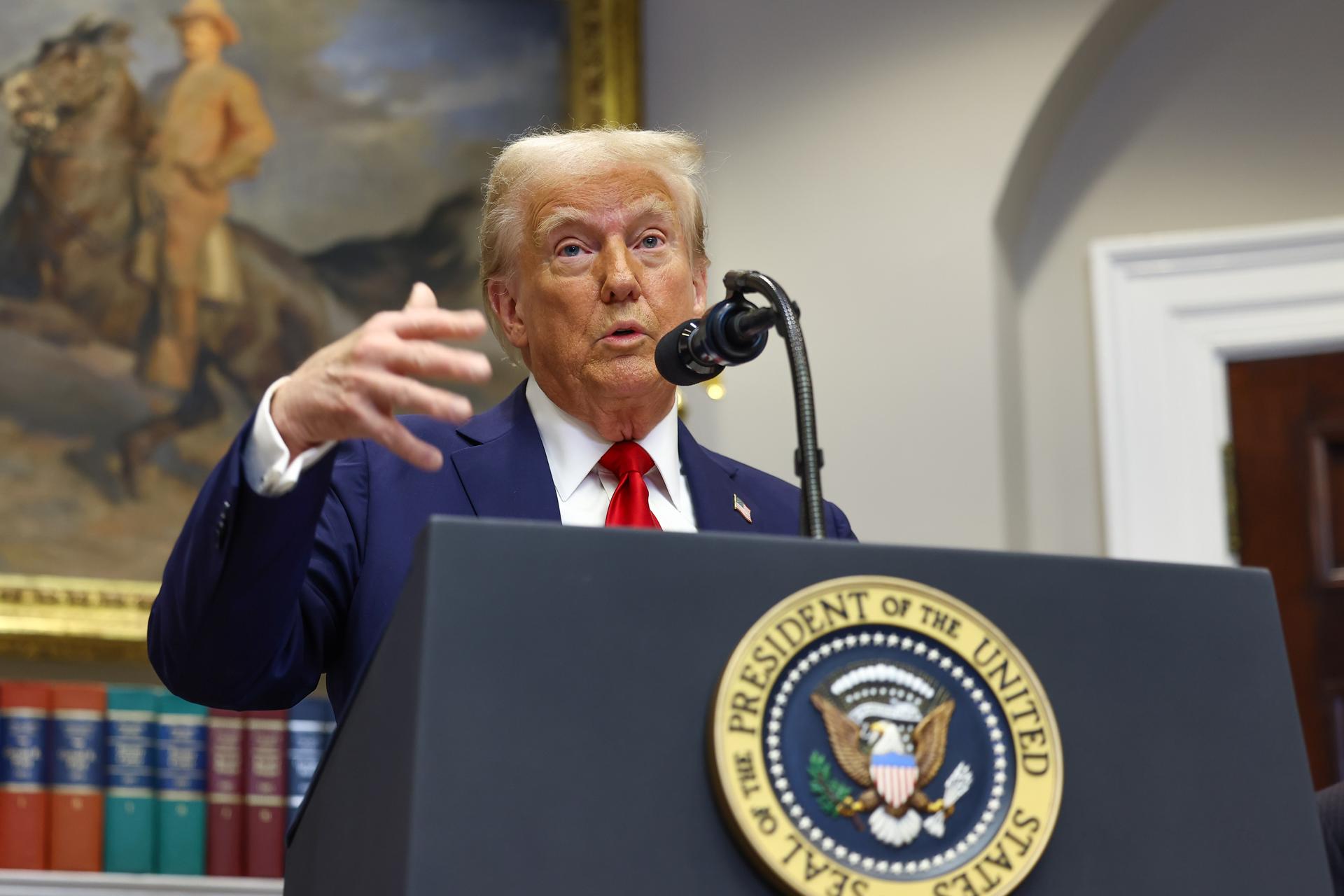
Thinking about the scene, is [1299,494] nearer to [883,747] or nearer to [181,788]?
[181,788]

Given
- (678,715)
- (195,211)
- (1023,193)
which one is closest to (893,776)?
(678,715)

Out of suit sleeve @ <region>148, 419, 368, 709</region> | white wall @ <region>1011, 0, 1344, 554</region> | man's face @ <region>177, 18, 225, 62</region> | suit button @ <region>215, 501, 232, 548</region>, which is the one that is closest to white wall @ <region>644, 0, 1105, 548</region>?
white wall @ <region>1011, 0, 1344, 554</region>

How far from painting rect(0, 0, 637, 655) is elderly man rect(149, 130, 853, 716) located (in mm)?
1344

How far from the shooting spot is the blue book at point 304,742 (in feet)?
9.81

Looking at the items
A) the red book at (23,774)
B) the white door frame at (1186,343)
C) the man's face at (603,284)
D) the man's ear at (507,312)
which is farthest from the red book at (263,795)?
the white door frame at (1186,343)

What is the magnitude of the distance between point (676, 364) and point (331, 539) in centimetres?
47

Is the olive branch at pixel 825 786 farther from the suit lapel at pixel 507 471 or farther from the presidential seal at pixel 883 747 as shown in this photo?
the suit lapel at pixel 507 471

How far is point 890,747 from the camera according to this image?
103 centimetres

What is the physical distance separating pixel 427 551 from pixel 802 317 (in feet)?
8.69

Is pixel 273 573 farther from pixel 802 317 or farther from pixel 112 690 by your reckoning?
pixel 802 317

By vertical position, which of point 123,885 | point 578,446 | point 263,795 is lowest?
point 123,885

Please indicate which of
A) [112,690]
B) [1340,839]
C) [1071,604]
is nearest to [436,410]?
[1071,604]

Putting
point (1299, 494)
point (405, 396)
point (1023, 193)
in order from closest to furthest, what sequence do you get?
point (405, 396) < point (1299, 494) < point (1023, 193)

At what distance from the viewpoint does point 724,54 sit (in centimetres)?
388
